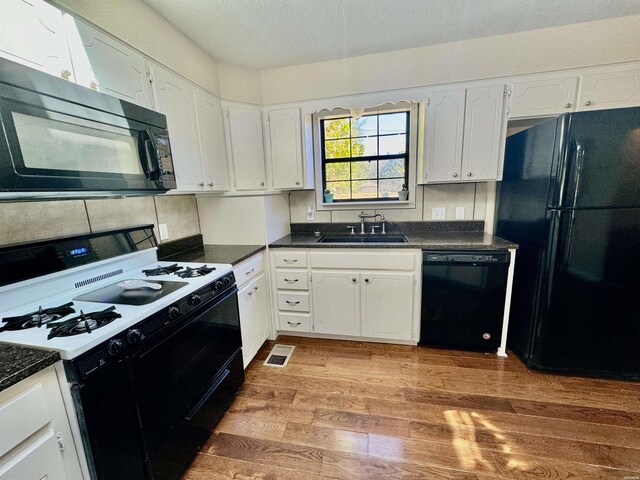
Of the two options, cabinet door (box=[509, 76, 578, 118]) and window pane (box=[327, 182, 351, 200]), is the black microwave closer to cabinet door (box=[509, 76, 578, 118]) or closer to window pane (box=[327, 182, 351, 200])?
window pane (box=[327, 182, 351, 200])

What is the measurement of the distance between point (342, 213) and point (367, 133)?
811mm

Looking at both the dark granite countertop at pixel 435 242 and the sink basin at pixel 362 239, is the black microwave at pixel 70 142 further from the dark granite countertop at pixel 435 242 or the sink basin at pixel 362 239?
the sink basin at pixel 362 239

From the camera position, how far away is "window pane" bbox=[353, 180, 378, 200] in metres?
2.65

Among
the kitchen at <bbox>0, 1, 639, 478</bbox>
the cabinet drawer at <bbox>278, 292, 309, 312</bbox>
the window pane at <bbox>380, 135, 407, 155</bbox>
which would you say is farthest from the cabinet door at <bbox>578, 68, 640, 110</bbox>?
the cabinet drawer at <bbox>278, 292, 309, 312</bbox>

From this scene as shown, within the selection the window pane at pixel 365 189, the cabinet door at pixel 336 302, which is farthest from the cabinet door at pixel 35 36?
the window pane at pixel 365 189

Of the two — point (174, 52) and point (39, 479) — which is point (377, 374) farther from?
point (174, 52)

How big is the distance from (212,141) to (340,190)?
126 centimetres

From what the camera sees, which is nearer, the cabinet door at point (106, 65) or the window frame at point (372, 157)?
the cabinet door at point (106, 65)

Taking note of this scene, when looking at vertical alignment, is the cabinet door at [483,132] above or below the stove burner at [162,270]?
above

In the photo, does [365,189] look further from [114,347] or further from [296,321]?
[114,347]

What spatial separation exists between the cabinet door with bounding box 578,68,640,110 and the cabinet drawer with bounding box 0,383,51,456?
3351mm

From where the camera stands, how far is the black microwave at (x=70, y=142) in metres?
0.85

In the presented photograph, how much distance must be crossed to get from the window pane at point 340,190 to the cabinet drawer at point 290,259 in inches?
31.1

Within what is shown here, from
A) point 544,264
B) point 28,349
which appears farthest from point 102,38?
point 544,264
